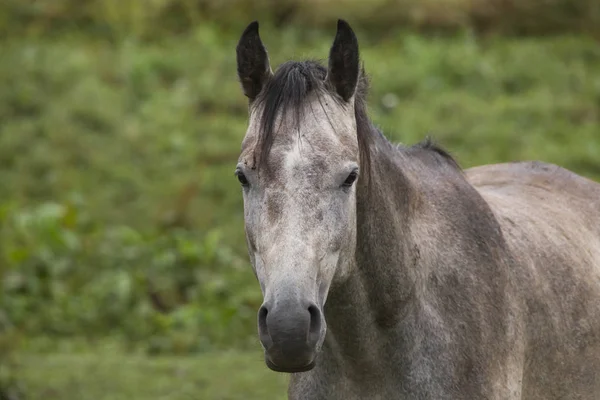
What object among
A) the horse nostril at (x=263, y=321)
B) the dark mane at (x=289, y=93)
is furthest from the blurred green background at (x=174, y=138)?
the horse nostril at (x=263, y=321)

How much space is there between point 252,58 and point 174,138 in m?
8.68

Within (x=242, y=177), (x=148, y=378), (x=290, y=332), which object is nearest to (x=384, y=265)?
(x=242, y=177)

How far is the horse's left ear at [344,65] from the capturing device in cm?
403

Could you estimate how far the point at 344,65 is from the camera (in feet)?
13.4

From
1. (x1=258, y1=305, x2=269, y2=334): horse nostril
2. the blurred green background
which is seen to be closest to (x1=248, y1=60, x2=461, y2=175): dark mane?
(x1=258, y1=305, x2=269, y2=334): horse nostril

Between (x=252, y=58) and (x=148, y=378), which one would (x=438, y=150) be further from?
(x=148, y=378)

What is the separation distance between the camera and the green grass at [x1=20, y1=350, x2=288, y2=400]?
8.36 m

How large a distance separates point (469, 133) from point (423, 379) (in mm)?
Result: 8639

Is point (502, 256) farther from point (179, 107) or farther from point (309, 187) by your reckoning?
point (179, 107)

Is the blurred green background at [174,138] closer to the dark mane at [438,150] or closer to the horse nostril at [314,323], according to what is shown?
the dark mane at [438,150]

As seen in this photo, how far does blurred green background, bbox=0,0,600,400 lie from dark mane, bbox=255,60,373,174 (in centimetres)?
343

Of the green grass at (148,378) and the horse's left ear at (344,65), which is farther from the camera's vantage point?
the green grass at (148,378)

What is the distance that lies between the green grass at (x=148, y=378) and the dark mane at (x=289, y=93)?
4.50m

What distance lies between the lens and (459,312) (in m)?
4.34
